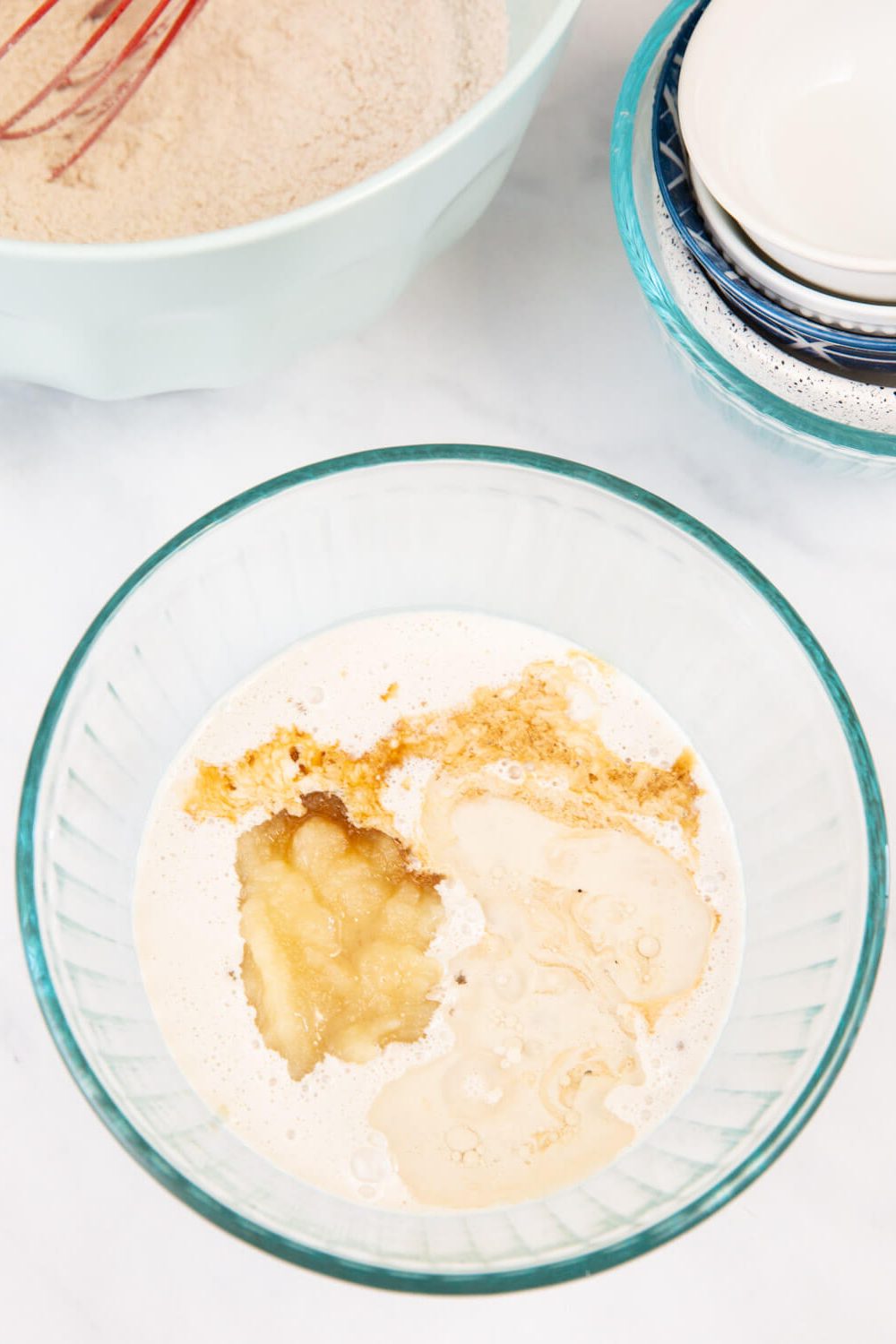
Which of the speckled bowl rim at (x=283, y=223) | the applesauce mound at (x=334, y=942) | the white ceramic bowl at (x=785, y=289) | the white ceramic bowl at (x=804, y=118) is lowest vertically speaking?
the applesauce mound at (x=334, y=942)

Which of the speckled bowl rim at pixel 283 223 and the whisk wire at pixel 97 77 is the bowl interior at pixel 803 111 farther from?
the whisk wire at pixel 97 77

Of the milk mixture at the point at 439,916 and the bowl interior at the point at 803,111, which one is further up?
the bowl interior at the point at 803,111

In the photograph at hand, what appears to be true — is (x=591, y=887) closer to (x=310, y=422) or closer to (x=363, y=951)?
(x=363, y=951)

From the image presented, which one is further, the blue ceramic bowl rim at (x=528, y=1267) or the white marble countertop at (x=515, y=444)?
the white marble countertop at (x=515, y=444)

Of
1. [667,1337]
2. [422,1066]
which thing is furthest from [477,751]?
[667,1337]

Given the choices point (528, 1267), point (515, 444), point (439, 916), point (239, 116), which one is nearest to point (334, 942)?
point (439, 916)

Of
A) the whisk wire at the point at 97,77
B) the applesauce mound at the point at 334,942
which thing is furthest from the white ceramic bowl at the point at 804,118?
the applesauce mound at the point at 334,942
